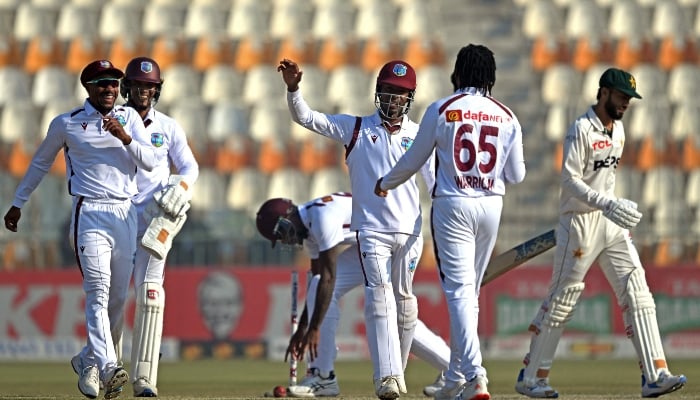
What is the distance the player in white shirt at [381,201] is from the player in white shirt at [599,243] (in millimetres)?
1245

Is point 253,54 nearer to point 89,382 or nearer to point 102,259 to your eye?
point 102,259

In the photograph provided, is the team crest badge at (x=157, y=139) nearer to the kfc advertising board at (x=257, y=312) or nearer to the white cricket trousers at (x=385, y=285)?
the white cricket trousers at (x=385, y=285)

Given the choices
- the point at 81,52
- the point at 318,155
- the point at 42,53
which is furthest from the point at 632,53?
the point at 42,53

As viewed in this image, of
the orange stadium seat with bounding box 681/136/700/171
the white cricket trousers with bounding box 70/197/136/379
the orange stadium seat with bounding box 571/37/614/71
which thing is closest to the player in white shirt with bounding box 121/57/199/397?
the white cricket trousers with bounding box 70/197/136/379

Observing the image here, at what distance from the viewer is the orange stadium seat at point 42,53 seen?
25.2 metres

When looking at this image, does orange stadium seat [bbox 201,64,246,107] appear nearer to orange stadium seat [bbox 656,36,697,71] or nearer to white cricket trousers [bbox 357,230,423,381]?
orange stadium seat [bbox 656,36,697,71]

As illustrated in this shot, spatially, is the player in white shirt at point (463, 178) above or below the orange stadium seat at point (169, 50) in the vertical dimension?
below

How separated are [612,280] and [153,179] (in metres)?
3.51

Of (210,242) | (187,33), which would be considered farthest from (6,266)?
(187,33)

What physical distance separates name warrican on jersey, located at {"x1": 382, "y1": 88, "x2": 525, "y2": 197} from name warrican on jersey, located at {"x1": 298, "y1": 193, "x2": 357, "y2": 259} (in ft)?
6.17

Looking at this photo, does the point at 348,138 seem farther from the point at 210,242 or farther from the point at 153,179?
the point at 210,242

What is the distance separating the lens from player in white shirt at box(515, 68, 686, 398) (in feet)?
30.6

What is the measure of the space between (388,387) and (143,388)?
6.51 ft

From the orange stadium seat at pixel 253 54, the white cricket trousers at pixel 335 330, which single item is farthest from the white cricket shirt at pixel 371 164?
the orange stadium seat at pixel 253 54
